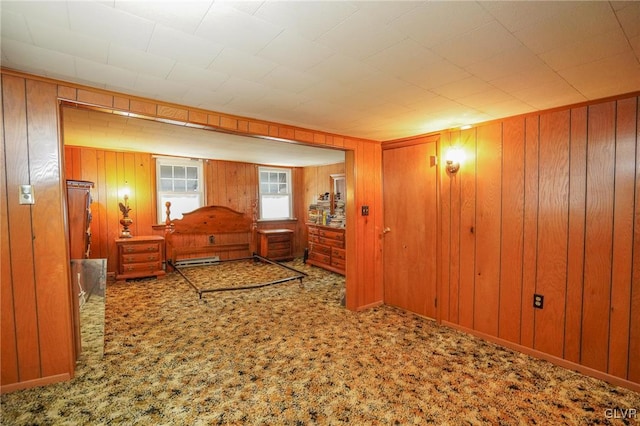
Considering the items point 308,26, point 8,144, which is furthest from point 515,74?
point 8,144

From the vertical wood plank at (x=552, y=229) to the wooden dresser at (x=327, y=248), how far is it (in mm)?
3172

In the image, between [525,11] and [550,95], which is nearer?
[525,11]

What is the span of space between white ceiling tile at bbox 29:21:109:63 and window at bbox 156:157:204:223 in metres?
4.37

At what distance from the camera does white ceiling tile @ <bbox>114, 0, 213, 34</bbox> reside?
3.99 feet

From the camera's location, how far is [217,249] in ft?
20.5

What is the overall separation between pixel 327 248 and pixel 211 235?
2.54 m

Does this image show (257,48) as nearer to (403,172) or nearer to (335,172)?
(403,172)

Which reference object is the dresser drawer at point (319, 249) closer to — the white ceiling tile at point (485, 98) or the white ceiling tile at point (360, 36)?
the white ceiling tile at point (485, 98)

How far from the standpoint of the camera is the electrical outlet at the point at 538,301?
2602mm

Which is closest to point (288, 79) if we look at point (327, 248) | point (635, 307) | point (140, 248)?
point (635, 307)

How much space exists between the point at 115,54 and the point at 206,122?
997 mm

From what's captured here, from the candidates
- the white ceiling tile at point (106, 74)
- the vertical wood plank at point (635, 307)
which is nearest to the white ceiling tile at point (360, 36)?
the white ceiling tile at point (106, 74)

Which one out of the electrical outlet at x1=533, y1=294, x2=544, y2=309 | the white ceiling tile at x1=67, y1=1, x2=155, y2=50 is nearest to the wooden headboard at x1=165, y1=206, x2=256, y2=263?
the white ceiling tile at x1=67, y1=1, x2=155, y2=50

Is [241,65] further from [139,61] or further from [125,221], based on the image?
[125,221]
